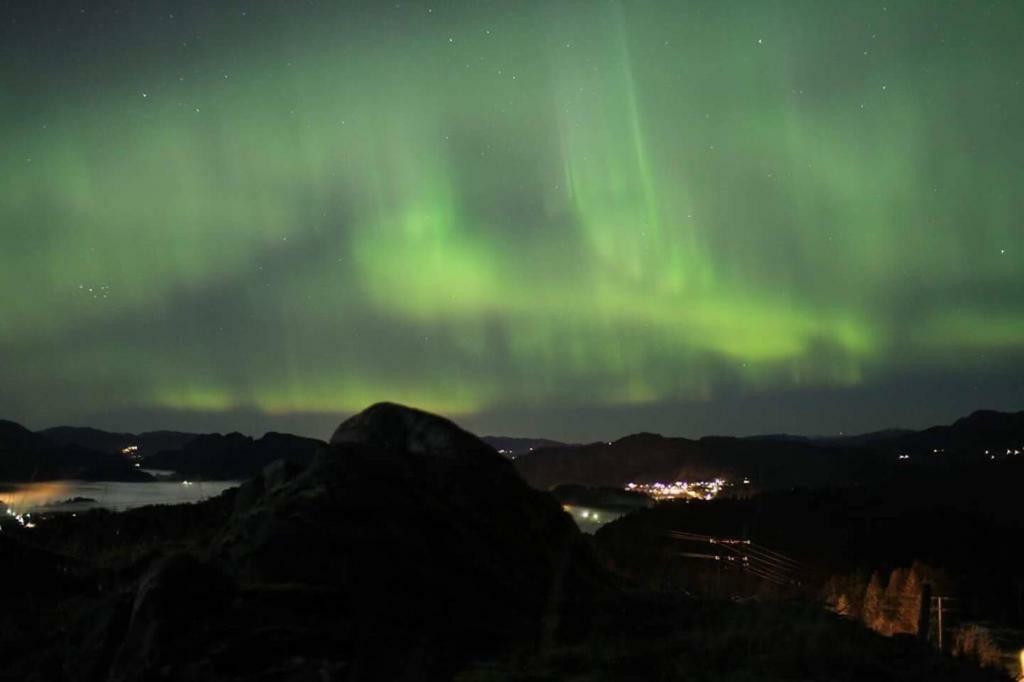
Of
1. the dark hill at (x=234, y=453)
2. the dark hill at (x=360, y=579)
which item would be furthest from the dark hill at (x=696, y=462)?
the dark hill at (x=360, y=579)

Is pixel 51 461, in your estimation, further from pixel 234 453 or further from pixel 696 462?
pixel 696 462

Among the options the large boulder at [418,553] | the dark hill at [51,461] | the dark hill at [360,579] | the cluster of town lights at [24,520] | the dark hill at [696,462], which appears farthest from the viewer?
the dark hill at [696,462]

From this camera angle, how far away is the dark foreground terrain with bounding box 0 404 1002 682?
8.97 m

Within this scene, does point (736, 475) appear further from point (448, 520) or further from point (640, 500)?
point (448, 520)

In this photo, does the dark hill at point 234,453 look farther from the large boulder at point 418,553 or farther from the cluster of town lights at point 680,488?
the large boulder at point 418,553

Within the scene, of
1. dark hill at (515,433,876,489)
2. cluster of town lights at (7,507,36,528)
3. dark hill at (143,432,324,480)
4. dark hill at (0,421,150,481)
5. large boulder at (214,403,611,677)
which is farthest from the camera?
dark hill at (515,433,876,489)

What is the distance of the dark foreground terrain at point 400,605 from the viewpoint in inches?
353

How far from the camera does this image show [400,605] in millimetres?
10742

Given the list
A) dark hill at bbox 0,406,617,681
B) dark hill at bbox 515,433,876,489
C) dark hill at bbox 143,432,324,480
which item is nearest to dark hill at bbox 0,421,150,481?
dark hill at bbox 143,432,324,480

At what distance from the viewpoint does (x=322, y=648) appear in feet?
30.5

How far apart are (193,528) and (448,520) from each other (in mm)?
8887

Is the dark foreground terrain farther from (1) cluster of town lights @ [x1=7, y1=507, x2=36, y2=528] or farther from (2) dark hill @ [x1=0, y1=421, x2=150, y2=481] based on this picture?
(2) dark hill @ [x1=0, y1=421, x2=150, y2=481]

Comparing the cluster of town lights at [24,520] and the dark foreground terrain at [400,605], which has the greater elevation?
the cluster of town lights at [24,520]

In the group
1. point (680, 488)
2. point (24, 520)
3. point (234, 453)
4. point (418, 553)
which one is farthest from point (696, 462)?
point (418, 553)
